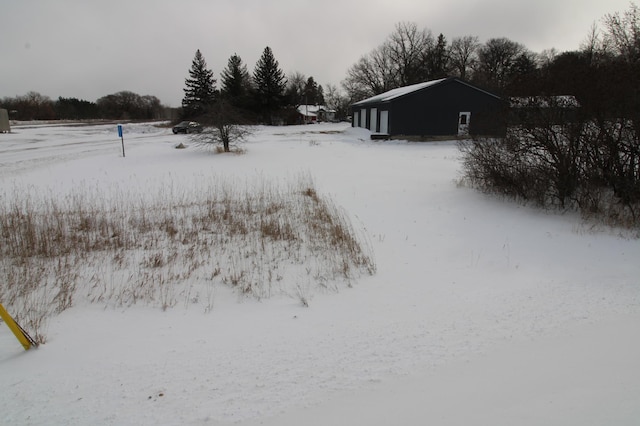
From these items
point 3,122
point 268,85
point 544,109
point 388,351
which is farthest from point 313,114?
point 388,351

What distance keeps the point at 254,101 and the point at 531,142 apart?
178ft

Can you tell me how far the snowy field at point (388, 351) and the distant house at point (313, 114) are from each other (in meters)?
58.0

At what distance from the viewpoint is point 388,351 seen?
352cm

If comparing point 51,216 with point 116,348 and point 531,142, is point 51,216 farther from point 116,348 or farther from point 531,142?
point 531,142

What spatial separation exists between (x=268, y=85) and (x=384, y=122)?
32.7 metres

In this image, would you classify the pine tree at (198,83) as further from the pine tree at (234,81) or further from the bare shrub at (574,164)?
the bare shrub at (574,164)

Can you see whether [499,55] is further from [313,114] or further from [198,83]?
[198,83]

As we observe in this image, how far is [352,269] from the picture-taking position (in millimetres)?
5410

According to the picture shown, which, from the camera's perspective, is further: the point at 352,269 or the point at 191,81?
the point at 191,81

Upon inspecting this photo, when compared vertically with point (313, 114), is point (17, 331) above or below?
below

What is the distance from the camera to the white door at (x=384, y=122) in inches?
1173

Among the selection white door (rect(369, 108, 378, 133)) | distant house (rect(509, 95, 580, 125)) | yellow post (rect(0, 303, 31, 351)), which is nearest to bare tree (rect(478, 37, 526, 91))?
white door (rect(369, 108, 378, 133))

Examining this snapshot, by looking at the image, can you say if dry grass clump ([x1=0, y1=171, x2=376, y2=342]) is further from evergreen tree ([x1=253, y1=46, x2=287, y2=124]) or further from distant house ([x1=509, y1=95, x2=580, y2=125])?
evergreen tree ([x1=253, y1=46, x2=287, y2=124])

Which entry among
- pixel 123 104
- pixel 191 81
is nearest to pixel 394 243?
pixel 191 81
